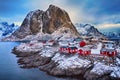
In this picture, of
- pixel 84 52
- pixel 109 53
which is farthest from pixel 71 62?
pixel 109 53

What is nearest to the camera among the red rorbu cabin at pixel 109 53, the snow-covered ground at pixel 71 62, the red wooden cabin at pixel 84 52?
the snow-covered ground at pixel 71 62

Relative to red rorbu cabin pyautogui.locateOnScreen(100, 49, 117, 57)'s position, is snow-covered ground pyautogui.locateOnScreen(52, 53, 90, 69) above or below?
below

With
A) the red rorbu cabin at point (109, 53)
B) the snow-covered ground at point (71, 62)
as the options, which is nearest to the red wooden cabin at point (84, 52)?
the snow-covered ground at point (71, 62)

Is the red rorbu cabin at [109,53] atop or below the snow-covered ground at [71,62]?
atop

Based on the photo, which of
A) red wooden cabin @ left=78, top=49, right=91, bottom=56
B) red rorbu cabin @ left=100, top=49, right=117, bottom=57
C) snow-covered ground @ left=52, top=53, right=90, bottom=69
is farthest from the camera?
red wooden cabin @ left=78, top=49, right=91, bottom=56

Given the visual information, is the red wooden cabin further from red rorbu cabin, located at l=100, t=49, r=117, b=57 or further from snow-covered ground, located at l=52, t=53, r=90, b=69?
red rorbu cabin, located at l=100, t=49, r=117, b=57

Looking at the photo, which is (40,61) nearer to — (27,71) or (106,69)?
(27,71)

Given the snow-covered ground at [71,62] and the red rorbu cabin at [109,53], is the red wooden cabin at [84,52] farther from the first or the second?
the red rorbu cabin at [109,53]

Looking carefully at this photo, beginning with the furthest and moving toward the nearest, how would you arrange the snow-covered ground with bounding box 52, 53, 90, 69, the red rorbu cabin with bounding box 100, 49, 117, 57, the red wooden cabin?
the red wooden cabin
the red rorbu cabin with bounding box 100, 49, 117, 57
the snow-covered ground with bounding box 52, 53, 90, 69

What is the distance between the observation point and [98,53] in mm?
62000

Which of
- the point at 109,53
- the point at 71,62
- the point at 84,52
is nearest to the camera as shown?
the point at 71,62

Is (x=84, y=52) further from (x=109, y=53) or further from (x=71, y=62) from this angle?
(x=109, y=53)

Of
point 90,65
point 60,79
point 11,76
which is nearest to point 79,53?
point 90,65

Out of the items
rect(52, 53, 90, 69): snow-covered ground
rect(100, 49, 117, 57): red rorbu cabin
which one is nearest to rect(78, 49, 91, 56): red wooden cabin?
Result: rect(52, 53, 90, 69): snow-covered ground
